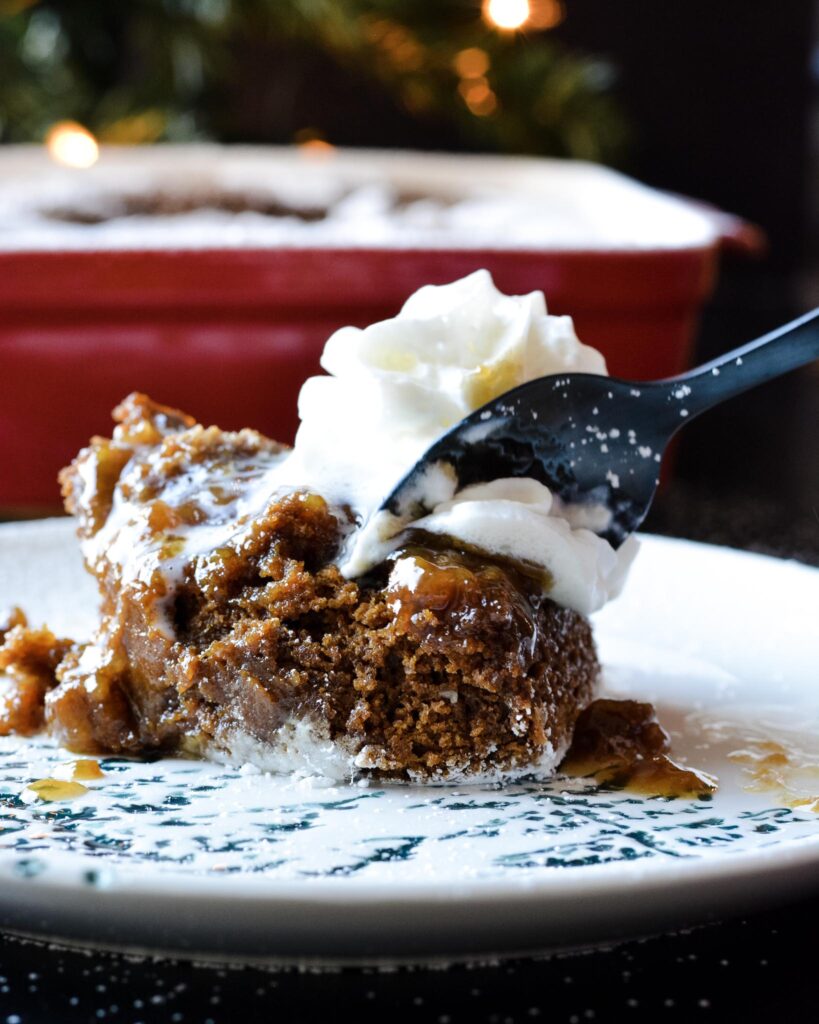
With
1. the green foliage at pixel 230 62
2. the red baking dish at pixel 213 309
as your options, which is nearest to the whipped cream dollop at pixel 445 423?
the red baking dish at pixel 213 309

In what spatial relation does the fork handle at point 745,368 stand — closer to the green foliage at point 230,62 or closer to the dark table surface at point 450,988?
the dark table surface at point 450,988

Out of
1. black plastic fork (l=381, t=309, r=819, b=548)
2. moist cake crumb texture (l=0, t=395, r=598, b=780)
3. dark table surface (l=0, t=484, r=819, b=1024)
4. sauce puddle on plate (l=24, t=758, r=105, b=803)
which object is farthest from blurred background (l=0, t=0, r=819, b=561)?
dark table surface (l=0, t=484, r=819, b=1024)

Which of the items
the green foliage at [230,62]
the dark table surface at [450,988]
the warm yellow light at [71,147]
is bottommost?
the dark table surface at [450,988]

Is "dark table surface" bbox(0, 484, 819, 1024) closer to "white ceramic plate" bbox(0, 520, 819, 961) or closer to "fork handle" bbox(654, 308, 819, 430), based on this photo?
Answer: "white ceramic plate" bbox(0, 520, 819, 961)

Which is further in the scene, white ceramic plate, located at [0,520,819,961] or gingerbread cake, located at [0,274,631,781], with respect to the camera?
gingerbread cake, located at [0,274,631,781]

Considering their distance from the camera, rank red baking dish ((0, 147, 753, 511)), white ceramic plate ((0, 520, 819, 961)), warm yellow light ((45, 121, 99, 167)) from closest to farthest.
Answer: white ceramic plate ((0, 520, 819, 961)), red baking dish ((0, 147, 753, 511)), warm yellow light ((45, 121, 99, 167))

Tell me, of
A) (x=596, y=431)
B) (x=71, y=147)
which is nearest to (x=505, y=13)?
(x=71, y=147)
